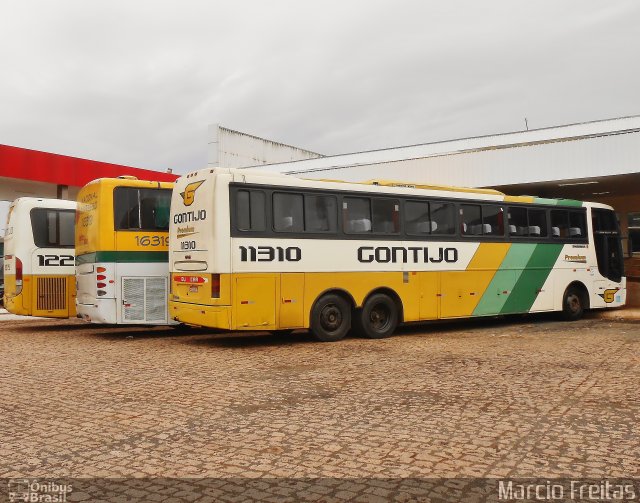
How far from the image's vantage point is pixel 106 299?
1242cm

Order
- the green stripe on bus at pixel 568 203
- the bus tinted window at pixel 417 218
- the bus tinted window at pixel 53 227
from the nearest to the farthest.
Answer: the bus tinted window at pixel 417 218
the bus tinted window at pixel 53 227
the green stripe on bus at pixel 568 203

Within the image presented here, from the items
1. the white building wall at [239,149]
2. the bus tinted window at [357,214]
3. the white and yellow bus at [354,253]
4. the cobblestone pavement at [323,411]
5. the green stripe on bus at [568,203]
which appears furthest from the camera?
the white building wall at [239,149]

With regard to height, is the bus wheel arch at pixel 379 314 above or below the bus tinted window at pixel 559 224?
below

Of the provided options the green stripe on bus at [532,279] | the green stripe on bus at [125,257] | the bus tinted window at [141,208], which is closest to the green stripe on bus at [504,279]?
the green stripe on bus at [532,279]

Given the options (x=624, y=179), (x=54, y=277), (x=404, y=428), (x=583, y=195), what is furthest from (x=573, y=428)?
(x=583, y=195)

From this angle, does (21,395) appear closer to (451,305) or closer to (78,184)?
(451,305)

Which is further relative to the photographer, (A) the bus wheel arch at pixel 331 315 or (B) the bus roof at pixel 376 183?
(A) the bus wheel arch at pixel 331 315

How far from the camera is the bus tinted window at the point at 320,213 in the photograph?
11672mm

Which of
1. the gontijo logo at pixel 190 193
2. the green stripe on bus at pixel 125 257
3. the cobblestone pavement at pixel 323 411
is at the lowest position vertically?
the cobblestone pavement at pixel 323 411

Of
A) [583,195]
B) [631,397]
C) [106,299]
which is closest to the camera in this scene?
[631,397]

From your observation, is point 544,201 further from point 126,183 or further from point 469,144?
point 469,144

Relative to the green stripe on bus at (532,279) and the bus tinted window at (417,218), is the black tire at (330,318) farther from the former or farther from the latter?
the green stripe on bus at (532,279)

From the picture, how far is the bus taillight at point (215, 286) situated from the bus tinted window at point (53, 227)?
239 inches

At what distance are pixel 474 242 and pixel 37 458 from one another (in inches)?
440
